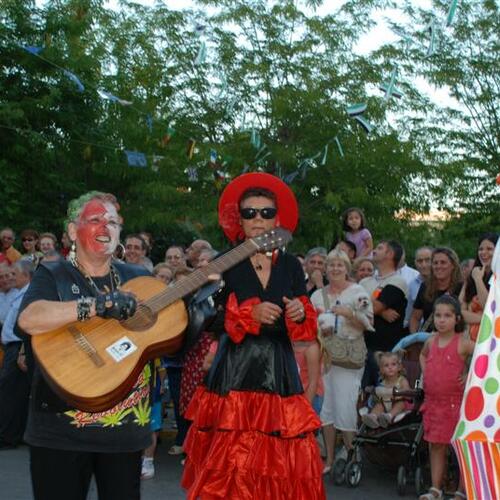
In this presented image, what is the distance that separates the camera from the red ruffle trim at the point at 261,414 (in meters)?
4.95

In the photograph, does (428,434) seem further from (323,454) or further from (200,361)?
(200,361)

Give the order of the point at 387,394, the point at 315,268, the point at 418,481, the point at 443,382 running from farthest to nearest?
the point at 315,268, the point at 387,394, the point at 418,481, the point at 443,382

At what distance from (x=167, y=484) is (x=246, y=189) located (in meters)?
3.31

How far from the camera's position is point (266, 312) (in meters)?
4.93

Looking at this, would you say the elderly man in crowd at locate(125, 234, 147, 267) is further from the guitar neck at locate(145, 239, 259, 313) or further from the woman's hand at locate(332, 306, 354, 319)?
the guitar neck at locate(145, 239, 259, 313)

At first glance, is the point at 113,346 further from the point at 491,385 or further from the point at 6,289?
the point at 6,289

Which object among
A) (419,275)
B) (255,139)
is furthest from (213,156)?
(419,275)

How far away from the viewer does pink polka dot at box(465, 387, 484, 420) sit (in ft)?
9.45

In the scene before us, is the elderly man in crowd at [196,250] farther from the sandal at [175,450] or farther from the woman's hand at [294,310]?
the woman's hand at [294,310]

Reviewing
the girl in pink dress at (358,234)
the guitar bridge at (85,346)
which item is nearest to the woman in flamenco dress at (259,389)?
the guitar bridge at (85,346)

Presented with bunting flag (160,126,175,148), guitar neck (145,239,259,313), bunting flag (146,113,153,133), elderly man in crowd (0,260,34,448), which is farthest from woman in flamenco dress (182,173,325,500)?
bunting flag (160,126,175,148)

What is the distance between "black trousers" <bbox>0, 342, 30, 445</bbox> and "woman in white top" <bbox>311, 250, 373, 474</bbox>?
10.1 ft

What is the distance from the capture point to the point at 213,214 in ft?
53.2

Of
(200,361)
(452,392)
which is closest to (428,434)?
(452,392)
